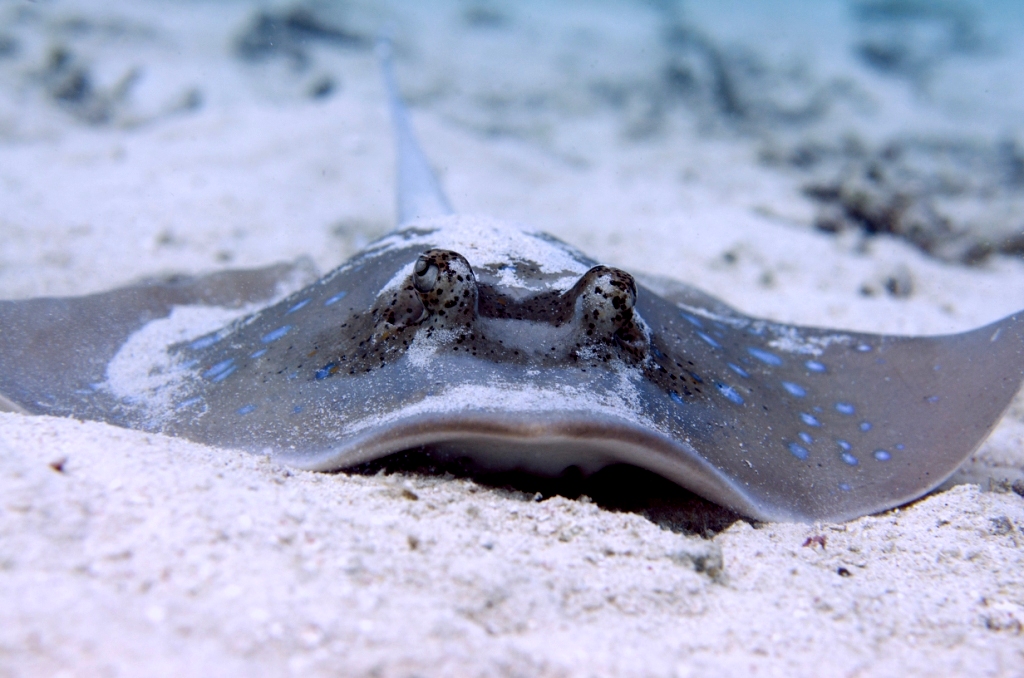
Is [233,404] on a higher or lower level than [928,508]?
higher

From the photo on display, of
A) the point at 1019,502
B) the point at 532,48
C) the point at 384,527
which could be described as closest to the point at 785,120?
the point at 532,48

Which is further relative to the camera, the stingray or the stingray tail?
the stingray tail

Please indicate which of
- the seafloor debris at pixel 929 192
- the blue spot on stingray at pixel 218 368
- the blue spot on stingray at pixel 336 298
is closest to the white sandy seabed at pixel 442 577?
the blue spot on stingray at pixel 218 368

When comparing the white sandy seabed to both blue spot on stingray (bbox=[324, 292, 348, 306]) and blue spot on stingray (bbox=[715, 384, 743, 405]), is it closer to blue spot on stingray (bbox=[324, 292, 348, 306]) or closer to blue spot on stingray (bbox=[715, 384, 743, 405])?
blue spot on stingray (bbox=[715, 384, 743, 405])

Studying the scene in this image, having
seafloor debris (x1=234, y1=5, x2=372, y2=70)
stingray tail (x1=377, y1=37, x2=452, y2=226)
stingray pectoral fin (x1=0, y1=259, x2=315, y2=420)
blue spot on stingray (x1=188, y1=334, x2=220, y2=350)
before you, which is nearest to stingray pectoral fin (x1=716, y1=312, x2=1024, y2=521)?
stingray tail (x1=377, y1=37, x2=452, y2=226)

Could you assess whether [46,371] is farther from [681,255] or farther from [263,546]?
[681,255]

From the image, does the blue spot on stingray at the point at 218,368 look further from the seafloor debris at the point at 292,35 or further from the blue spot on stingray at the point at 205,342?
the seafloor debris at the point at 292,35
